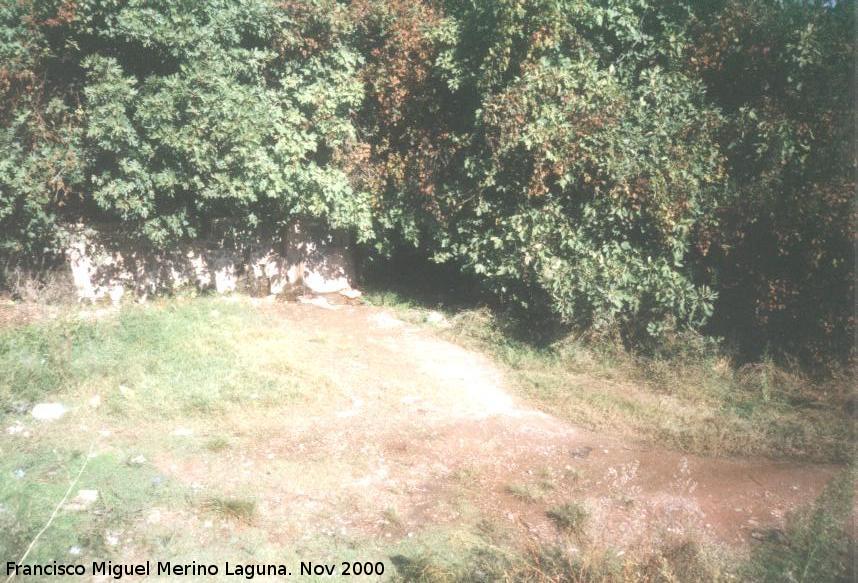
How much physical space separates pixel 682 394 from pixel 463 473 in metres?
2.81

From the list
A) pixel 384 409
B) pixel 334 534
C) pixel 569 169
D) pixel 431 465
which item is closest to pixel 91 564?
pixel 334 534

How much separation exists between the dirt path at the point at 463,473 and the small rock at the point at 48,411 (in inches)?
50.8

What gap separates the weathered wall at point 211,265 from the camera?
8641 millimetres

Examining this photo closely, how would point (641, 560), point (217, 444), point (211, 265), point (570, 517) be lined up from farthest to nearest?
point (211, 265), point (217, 444), point (570, 517), point (641, 560)

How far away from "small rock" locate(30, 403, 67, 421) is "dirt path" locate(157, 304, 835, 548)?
129 centimetres

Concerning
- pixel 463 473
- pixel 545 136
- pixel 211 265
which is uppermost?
pixel 545 136

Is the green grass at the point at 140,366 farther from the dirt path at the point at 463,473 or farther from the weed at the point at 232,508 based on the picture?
the weed at the point at 232,508

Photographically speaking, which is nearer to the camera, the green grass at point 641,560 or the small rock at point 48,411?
the green grass at point 641,560

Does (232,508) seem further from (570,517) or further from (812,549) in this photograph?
(812,549)

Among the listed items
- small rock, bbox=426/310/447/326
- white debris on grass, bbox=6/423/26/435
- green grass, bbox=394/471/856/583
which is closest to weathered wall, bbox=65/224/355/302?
small rock, bbox=426/310/447/326

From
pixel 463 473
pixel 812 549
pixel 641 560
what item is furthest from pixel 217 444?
pixel 812 549

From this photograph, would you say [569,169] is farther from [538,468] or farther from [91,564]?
[91,564]

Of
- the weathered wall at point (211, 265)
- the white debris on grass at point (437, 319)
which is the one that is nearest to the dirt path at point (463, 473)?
the white debris on grass at point (437, 319)

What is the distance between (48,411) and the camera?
5.33 metres
